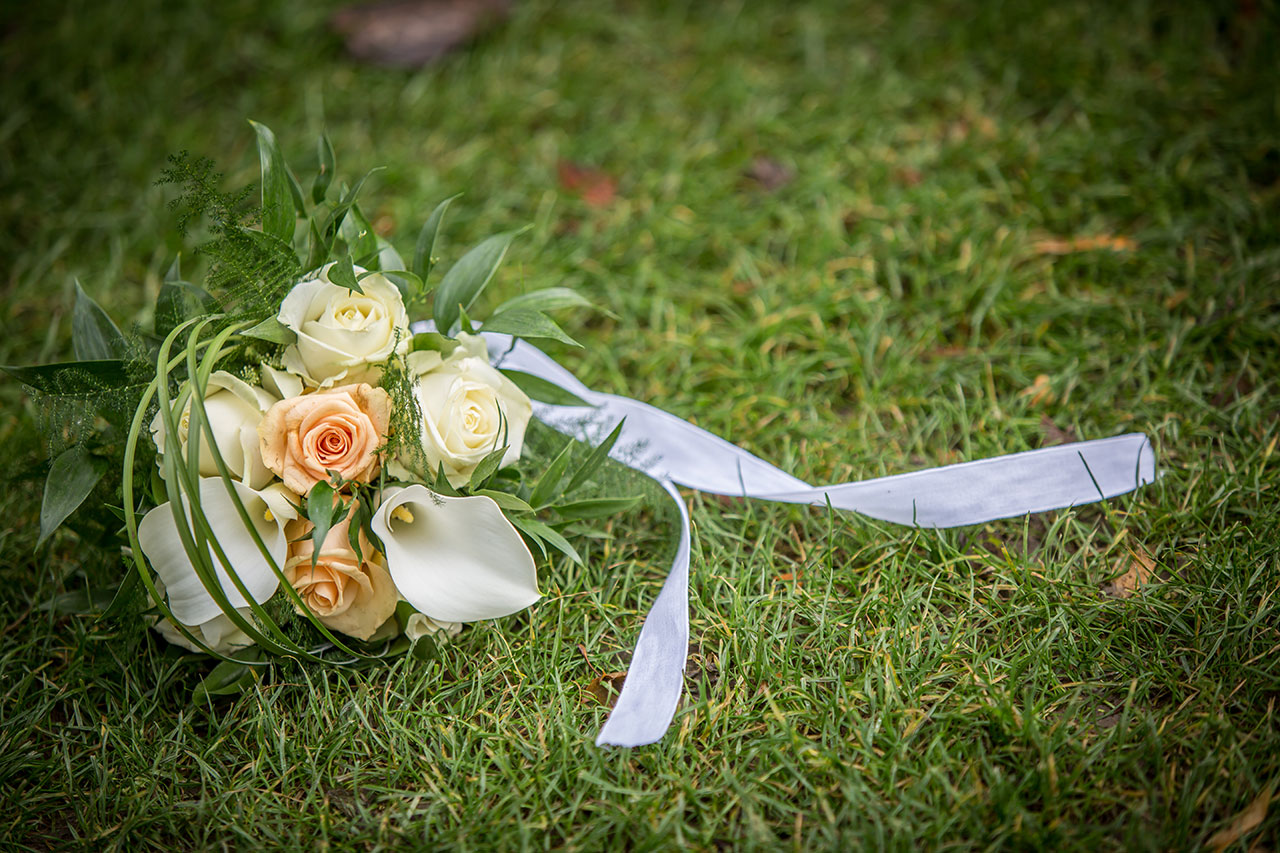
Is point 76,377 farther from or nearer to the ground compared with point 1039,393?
farther from the ground

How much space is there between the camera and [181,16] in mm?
2764

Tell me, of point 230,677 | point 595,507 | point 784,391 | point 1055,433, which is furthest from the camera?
point 784,391

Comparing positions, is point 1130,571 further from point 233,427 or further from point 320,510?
point 233,427

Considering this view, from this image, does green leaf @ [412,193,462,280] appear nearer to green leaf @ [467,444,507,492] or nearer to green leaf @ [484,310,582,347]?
green leaf @ [484,310,582,347]

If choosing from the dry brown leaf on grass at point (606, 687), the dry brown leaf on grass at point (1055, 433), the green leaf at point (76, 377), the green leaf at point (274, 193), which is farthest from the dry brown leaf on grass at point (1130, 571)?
the green leaf at point (76, 377)

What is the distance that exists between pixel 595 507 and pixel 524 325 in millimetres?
313

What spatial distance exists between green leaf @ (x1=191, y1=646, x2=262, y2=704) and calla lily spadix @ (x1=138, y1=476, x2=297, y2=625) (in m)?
0.15

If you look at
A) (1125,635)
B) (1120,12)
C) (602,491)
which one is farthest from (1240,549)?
(1120,12)

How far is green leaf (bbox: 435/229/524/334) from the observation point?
1.38 m

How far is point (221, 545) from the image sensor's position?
44.8 inches

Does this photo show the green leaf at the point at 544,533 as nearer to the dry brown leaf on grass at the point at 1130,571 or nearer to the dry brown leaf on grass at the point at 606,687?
the dry brown leaf on grass at the point at 606,687

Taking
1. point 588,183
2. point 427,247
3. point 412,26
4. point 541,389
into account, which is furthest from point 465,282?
point 412,26

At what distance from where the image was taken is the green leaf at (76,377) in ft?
3.91

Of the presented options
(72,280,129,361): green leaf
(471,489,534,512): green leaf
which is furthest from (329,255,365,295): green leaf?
(72,280,129,361): green leaf
